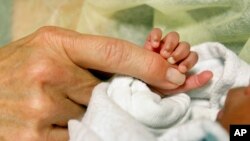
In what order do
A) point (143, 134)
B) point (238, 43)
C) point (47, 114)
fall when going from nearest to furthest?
point (143, 134) → point (47, 114) → point (238, 43)

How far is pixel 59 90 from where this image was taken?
955 mm

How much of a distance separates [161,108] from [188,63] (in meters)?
0.12

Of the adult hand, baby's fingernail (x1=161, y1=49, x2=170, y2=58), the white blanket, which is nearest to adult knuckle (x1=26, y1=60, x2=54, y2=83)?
the adult hand

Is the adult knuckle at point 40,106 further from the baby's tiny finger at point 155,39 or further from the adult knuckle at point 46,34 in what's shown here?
the baby's tiny finger at point 155,39

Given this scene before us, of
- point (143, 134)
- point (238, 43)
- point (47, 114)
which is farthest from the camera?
point (238, 43)

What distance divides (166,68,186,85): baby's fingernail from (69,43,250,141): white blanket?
0.03 m

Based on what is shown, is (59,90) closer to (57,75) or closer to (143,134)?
(57,75)

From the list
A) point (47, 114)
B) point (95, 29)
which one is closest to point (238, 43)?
point (95, 29)

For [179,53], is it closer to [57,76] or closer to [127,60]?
[127,60]

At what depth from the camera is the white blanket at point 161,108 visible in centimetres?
82

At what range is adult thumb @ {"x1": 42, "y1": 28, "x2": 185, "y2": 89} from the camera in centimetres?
91

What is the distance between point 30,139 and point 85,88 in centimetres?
15

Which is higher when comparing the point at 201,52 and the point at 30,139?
the point at 201,52

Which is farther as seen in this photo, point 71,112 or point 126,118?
point 71,112
